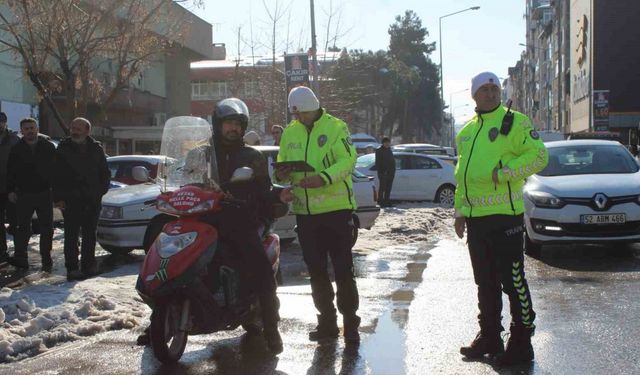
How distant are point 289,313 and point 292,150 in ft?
5.60

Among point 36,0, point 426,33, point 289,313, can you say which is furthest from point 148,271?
point 426,33

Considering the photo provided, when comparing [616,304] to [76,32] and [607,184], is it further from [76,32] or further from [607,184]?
[76,32]

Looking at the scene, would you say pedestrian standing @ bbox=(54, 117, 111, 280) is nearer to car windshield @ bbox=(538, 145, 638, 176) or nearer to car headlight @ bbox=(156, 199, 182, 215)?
car headlight @ bbox=(156, 199, 182, 215)

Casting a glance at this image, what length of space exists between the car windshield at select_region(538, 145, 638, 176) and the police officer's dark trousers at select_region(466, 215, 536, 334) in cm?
593

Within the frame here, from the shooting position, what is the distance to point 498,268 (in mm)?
5691

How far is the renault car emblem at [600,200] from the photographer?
10188 millimetres

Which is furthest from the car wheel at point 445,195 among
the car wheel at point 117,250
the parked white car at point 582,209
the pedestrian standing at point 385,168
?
the car wheel at point 117,250

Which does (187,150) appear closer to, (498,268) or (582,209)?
(498,268)

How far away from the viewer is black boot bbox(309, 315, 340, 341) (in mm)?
6352

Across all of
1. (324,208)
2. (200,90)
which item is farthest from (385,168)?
(200,90)

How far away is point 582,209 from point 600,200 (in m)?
0.24

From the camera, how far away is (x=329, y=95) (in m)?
40.1

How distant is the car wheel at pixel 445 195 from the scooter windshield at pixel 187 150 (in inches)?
639

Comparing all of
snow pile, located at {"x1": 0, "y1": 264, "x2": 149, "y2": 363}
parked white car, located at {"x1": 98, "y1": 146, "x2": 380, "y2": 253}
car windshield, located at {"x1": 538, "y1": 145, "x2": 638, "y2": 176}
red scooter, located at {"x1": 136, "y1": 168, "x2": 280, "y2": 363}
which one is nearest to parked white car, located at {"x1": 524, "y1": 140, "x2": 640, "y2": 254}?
car windshield, located at {"x1": 538, "y1": 145, "x2": 638, "y2": 176}
